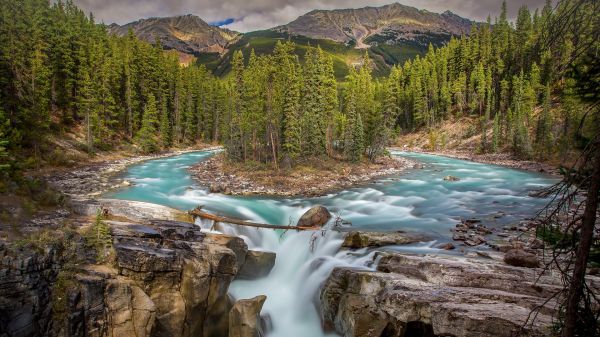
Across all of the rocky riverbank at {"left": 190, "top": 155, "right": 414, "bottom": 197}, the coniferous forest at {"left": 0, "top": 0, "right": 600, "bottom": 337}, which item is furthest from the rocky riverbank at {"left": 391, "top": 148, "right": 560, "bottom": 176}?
the rocky riverbank at {"left": 190, "top": 155, "right": 414, "bottom": 197}

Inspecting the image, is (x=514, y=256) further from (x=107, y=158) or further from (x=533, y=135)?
(x=533, y=135)

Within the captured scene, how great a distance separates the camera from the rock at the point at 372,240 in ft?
57.6

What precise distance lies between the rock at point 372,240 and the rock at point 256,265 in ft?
13.1

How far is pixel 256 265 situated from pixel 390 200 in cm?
1626

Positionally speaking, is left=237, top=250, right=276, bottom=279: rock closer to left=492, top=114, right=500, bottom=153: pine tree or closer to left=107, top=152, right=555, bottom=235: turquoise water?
left=107, top=152, right=555, bottom=235: turquoise water

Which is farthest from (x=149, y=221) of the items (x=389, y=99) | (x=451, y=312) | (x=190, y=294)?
(x=389, y=99)

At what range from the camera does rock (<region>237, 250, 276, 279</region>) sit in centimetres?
1731

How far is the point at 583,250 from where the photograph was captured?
188 inches

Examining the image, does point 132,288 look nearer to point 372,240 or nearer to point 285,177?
point 372,240

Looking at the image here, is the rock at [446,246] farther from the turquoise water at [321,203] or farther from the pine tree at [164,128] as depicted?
the pine tree at [164,128]

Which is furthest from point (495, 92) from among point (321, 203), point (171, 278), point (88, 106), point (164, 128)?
point (171, 278)

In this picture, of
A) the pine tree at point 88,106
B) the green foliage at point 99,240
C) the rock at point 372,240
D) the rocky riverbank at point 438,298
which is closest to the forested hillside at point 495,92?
the rock at point 372,240

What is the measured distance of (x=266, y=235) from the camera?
70.6ft

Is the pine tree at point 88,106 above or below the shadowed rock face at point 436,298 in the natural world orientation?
above
